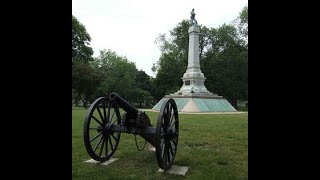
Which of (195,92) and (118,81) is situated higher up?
(118,81)

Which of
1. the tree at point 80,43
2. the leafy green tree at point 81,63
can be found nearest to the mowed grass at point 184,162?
the leafy green tree at point 81,63

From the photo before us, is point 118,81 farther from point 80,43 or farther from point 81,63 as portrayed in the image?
point 80,43

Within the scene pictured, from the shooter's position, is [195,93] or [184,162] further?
[195,93]

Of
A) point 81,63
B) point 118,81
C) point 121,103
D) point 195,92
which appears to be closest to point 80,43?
point 81,63

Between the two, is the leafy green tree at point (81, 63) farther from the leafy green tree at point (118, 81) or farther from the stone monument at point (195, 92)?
the stone monument at point (195, 92)

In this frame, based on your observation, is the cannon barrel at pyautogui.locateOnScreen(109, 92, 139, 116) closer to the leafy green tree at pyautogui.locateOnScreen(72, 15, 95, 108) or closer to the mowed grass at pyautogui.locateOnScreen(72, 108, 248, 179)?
the mowed grass at pyautogui.locateOnScreen(72, 108, 248, 179)

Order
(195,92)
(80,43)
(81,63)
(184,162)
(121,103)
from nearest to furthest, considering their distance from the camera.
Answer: (121,103) < (184,162) < (195,92) < (81,63) < (80,43)

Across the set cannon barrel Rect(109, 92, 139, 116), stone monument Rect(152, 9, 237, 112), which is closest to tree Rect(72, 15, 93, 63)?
stone monument Rect(152, 9, 237, 112)
